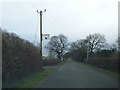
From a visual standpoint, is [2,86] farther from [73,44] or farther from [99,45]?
[73,44]

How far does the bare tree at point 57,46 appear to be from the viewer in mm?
91350

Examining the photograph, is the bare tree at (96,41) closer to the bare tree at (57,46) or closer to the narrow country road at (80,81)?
the bare tree at (57,46)

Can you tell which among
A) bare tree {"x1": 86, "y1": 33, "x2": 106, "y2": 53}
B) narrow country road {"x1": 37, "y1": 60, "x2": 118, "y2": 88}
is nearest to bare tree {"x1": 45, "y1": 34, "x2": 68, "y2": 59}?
bare tree {"x1": 86, "y1": 33, "x2": 106, "y2": 53}

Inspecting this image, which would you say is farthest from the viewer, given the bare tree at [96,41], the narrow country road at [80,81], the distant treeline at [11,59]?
the bare tree at [96,41]

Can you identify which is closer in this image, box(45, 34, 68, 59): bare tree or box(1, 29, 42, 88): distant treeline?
box(1, 29, 42, 88): distant treeline

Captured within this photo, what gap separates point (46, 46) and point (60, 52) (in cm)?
677

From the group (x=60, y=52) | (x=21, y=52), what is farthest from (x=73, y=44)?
(x=21, y=52)

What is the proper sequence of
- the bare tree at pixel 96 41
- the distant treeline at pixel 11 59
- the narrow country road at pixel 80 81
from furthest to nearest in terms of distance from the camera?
the bare tree at pixel 96 41 → the narrow country road at pixel 80 81 → the distant treeline at pixel 11 59

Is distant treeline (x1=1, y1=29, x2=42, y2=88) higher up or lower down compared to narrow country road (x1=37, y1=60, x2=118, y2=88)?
higher up

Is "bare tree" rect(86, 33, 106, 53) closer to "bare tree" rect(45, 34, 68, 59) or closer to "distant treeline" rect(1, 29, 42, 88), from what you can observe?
"bare tree" rect(45, 34, 68, 59)

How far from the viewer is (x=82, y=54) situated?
3406 inches

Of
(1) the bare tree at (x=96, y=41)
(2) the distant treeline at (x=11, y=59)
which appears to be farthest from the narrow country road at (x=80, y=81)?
(1) the bare tree at (x=96, y=41)

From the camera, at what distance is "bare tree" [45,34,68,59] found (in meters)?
91.3

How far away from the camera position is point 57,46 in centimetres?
9262
